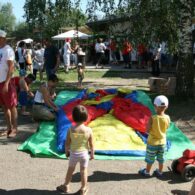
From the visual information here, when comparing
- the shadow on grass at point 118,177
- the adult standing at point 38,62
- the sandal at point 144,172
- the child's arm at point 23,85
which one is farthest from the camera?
the adult standing at point 38,62

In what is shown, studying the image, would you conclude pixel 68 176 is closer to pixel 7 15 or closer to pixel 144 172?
pixel 144 172

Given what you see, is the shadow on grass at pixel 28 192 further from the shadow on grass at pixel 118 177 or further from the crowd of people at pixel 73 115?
the shadow on grass at pixel 118 177

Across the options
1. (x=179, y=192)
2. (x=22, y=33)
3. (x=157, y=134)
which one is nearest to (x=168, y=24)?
(x=157, y=134)

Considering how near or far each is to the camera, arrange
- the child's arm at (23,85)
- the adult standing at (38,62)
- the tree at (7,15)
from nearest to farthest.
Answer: the child's arm at (23,85), the adult standing at (38,62), the tree at (7,15)

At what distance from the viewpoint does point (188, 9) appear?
37.2 ft

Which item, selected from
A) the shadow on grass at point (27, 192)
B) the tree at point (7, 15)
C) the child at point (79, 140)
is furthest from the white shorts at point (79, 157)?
the tree at point (7, 15)

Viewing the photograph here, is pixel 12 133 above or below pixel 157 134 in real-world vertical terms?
below

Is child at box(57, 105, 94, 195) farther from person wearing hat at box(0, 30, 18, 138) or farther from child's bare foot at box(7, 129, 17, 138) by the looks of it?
child's bare foot at box(7, 129, 17, 138)

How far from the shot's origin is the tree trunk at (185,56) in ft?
37.7

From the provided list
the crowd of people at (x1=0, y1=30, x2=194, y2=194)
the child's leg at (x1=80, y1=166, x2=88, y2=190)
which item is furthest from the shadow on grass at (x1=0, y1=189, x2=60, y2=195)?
the child's leg at (x1=80, y1=166, x2=88, y2=190)

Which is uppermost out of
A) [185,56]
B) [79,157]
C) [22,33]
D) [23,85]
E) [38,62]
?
[22,33]

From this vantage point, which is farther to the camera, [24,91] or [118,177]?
[24,91]

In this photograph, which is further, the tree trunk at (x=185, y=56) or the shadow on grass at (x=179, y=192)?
the tree trunk at (x=185, y=56)

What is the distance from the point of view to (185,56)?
464 inches
